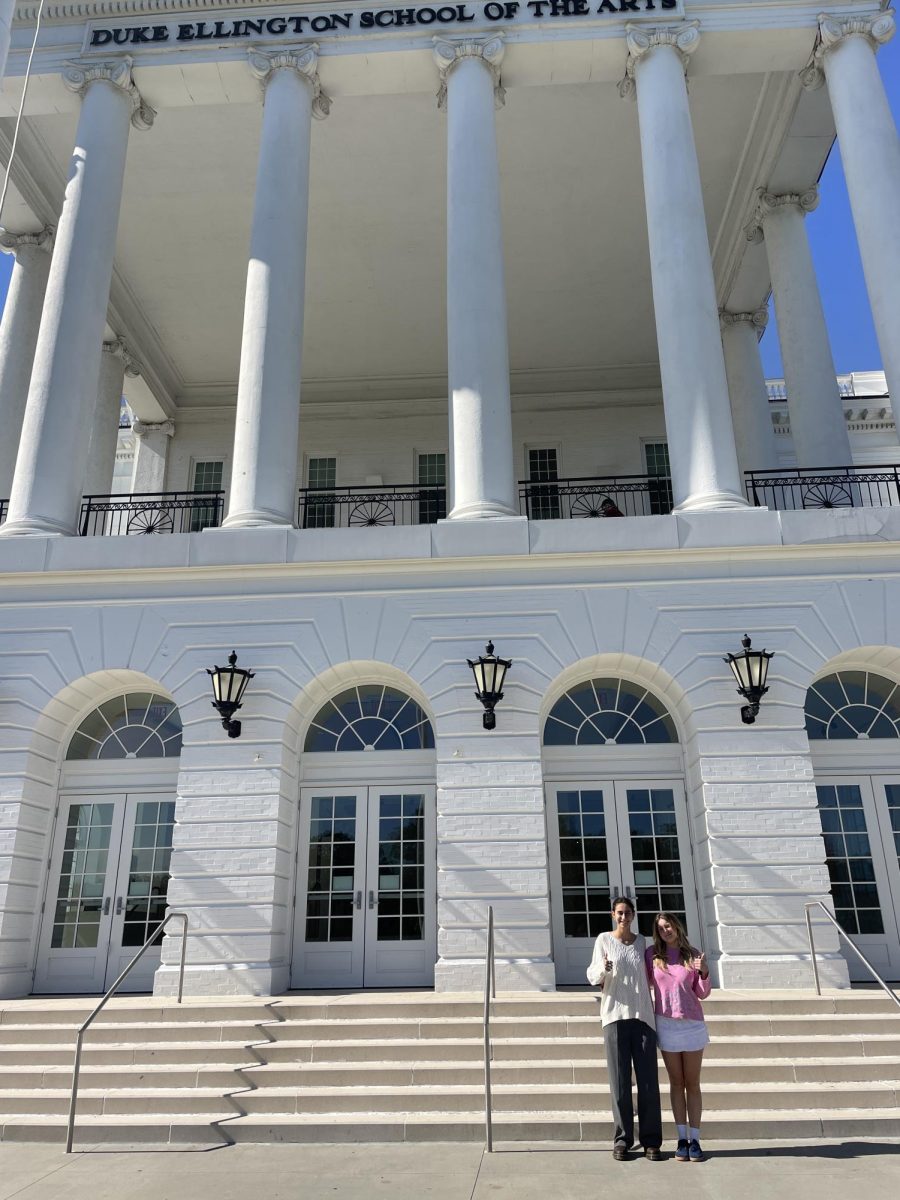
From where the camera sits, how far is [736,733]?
11.9 m

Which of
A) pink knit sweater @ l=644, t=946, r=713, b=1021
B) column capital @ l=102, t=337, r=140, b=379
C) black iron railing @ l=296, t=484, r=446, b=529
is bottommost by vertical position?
pink knit sweater @ l=644, t=946, r=713, b=1021

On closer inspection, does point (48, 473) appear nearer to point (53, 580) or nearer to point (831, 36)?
point (53, 580)

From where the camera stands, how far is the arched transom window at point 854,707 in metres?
13.0

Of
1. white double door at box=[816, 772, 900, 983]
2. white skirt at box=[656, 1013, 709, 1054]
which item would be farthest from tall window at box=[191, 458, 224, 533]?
white skirt at box=[656, 1013, 709, 1054]

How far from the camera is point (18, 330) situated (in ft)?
59.0

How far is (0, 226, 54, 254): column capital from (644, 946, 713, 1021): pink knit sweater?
18347 mm

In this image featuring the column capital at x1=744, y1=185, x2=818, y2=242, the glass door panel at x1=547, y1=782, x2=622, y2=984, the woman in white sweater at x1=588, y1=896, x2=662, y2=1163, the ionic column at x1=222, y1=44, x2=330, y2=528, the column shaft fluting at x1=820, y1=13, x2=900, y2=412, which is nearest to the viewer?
the woman in white sweater at x1=588, y1=896, x2=662, y2=1163

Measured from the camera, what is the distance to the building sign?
15.5 m

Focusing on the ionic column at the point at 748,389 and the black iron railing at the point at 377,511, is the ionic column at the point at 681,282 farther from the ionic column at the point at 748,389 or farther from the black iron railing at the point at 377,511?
the black iron railing at the point at 377,511

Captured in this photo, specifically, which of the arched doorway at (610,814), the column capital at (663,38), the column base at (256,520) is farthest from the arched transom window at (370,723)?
the column capital at (663,38)

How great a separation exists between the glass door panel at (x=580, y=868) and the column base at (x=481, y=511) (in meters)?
3.82

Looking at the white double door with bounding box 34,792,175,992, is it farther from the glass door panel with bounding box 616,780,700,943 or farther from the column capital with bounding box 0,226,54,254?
the column capital with bounding box 0,226,54,254

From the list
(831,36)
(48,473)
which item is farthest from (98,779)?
(831,36)

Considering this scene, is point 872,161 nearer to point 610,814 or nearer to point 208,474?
point 610,814
